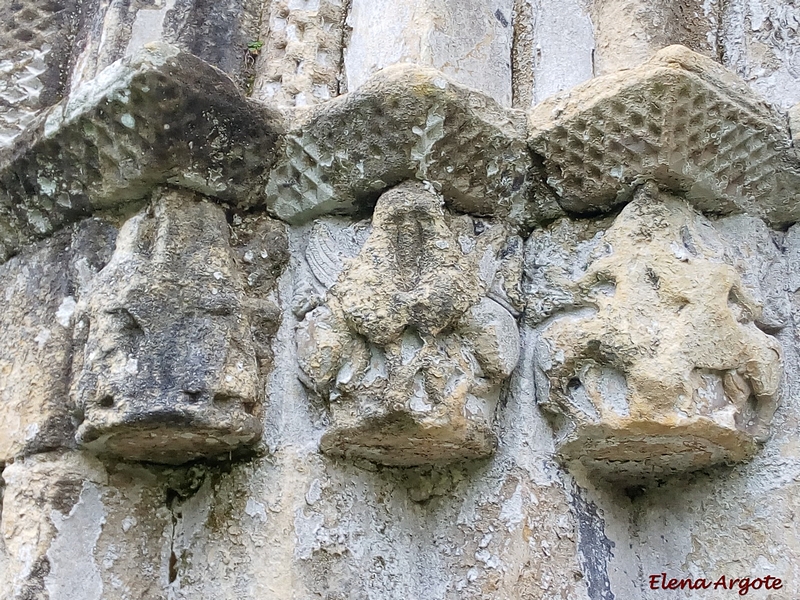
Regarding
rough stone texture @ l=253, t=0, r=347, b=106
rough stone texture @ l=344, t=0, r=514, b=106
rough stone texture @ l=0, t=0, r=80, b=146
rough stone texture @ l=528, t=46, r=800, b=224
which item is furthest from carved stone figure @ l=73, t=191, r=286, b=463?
rough stone texture @ l=0, t=0, r=80, b=146

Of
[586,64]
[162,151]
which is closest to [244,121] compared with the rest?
[162,151]

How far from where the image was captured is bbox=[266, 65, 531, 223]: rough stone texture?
143 cm

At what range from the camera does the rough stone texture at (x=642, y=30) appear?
5.50 ft

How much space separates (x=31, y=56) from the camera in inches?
84.2

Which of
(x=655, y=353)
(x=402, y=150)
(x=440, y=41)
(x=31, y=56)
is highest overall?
(x=31, y=56)

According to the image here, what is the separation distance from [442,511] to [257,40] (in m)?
1.14

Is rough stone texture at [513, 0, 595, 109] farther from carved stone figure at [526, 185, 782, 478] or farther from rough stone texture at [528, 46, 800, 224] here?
carved stone figure at [526, 185, 782, 478]

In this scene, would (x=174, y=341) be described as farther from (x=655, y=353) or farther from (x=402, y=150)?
(x=655, y=353)

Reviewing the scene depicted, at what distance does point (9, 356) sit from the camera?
160cm

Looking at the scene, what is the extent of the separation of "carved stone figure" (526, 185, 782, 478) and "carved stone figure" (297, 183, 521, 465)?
0.40ft

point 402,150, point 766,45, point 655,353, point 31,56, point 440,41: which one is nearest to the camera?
point 655,353

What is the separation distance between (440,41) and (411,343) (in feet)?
2.14

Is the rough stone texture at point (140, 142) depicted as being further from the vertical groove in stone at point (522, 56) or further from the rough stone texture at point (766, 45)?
the rough stone texture at point (766, 45)

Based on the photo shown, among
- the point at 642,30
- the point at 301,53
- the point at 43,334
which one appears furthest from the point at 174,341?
the point at 642,30
